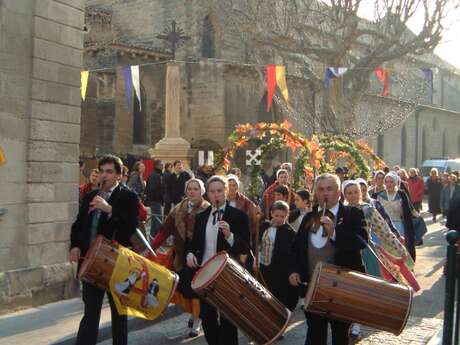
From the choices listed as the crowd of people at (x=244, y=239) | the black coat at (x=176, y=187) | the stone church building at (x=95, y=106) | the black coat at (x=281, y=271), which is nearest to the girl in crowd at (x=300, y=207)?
the crowd of people at (x=244, y=239)

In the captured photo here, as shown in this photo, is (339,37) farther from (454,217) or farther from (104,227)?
(104,227)

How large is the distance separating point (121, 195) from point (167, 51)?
27267mm

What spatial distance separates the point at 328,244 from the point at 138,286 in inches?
63.4

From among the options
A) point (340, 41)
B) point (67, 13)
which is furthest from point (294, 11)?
point (67, 13)

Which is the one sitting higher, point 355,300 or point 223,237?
point 223,237

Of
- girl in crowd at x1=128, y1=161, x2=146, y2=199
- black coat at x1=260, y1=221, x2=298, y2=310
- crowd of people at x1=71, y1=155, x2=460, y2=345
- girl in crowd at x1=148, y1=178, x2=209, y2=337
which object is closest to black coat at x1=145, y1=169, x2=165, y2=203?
girl in crowd at x1=128, y1=161, x2=146, y2=199

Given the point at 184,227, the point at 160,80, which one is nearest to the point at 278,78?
the point at 184,227

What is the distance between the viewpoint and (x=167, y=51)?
1257 inches

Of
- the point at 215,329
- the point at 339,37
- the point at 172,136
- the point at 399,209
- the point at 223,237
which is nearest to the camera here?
the point at 215,329

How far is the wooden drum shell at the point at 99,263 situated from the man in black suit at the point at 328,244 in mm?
1509

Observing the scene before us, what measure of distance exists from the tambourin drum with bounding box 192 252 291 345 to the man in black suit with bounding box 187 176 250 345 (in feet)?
1.20

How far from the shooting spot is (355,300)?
482 cm

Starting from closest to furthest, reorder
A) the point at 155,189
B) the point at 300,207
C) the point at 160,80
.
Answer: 1. the point at 300,207
2. the point at 155,189
3. the point at 160,80

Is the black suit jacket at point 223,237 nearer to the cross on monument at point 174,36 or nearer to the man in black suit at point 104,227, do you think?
the man in black suit at point 104,227
